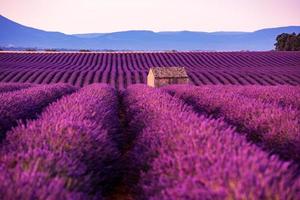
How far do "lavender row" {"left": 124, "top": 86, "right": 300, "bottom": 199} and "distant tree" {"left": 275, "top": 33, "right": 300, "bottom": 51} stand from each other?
70858 mm

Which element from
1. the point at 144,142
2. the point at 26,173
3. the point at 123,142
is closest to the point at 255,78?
the point at 123,142

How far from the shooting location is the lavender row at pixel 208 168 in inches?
108

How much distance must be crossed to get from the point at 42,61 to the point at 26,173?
50.1m

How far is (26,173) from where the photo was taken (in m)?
3.26

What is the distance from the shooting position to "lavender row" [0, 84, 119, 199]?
10.1 feet

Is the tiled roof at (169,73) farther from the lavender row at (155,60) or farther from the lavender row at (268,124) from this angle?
the lavender row at (268,124)

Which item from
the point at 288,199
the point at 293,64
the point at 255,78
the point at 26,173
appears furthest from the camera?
the point at 293,64

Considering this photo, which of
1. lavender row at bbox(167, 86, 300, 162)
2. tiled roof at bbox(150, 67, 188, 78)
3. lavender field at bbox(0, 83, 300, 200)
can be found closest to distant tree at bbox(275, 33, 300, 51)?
tiled roof at bbox(150, 67, 188, 78)

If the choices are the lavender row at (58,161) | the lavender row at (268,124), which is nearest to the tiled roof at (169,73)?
the lavender row at (268,124)

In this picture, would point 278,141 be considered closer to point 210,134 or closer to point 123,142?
point 210,134

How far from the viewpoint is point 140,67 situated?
155 ft

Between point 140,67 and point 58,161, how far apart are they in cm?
4373

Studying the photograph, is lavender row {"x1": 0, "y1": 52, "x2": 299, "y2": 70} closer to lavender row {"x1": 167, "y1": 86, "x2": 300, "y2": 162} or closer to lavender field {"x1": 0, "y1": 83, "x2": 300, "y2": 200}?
lavender row {"x1": 167, "y1": 86, "x2": 300, "y2": 162}

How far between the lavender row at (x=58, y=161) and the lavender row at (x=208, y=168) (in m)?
0.46
